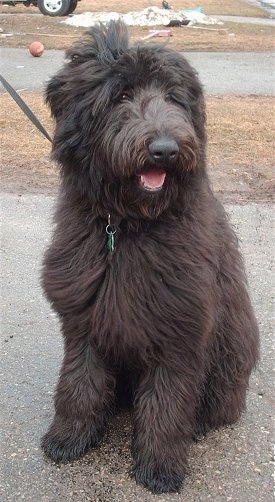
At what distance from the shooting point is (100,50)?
94.0 inches

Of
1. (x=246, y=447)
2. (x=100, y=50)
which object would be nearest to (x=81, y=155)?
(x=100, y=50)

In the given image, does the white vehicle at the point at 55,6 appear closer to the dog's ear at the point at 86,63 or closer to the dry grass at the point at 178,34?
the dry grass at the point at 178,34

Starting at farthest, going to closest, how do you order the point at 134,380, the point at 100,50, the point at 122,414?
1. the point at 122,414
2. the point at 134,380
3. the point at 100,50

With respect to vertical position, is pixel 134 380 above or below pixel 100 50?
below

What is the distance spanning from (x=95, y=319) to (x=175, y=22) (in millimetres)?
15053

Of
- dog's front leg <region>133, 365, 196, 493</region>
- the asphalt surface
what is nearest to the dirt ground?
the asphalt surface

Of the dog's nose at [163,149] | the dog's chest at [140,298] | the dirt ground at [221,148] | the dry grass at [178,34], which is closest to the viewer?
the dog's nose at [163,149]

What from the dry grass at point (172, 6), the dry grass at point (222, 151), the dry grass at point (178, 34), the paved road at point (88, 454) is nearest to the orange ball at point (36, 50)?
the dry grass at point (178, 34)

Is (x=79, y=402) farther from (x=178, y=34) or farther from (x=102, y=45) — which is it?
(x=178, y=34)

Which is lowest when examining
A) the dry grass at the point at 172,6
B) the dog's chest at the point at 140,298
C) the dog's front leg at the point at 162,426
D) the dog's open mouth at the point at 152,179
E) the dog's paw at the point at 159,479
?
the dry grass at the point at 172,6

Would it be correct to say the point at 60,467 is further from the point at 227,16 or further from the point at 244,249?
the point at 227,16

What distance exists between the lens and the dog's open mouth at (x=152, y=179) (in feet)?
7.64

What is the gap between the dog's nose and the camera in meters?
2.21

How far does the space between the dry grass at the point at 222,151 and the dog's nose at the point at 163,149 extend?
3546mm
